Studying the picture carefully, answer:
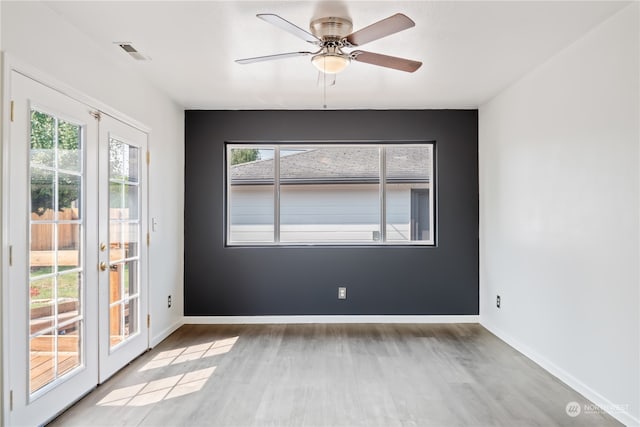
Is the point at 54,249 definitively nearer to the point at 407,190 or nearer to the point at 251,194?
the point at 251,194

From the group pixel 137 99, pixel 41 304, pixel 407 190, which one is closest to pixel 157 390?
pixel 41 304

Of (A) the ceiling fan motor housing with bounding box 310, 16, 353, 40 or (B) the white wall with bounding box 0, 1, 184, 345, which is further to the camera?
(A) the ceiling fan motor housing with bounding box 310, 16, 353, 40

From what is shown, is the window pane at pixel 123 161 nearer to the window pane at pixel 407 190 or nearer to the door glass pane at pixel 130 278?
the door glass pane at pixel 130 278

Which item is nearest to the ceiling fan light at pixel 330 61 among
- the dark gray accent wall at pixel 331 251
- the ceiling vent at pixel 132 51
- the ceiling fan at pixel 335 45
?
the ceiling fan at pixel 335 45

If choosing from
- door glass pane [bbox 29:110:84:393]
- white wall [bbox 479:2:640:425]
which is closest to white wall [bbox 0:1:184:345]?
door glass pane [bbox 29:110:84:393]

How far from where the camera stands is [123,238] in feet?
10.7

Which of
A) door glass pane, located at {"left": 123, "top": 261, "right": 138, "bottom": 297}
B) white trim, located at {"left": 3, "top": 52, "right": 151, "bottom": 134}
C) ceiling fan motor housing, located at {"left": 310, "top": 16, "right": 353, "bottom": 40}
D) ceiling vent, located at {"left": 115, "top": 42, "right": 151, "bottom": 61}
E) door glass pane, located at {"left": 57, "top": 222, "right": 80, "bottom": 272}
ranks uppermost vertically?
ceiling vent, located at {"left": 115, "top": 42, "right": 151, "bottom": 61}

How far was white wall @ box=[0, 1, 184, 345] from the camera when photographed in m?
2.21

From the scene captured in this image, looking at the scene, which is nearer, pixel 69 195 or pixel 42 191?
pixel 42 191

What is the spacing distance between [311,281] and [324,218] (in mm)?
763

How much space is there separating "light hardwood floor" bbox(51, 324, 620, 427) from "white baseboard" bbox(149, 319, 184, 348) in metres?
0.08

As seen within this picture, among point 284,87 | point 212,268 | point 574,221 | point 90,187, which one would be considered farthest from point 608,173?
point 212,268

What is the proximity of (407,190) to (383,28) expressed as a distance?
284 cm

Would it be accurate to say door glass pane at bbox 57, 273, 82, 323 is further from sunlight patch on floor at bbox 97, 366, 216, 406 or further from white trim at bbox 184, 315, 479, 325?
white trim at bbox 184, 315, 479, 325
